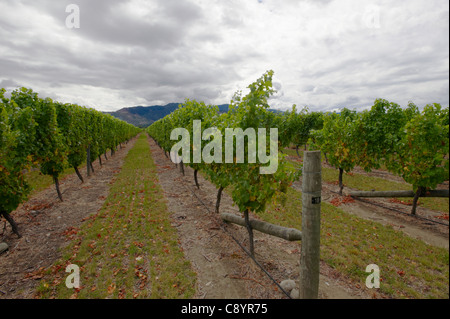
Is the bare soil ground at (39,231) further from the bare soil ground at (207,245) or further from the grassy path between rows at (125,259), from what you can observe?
the grassy path between rows at (125,259)

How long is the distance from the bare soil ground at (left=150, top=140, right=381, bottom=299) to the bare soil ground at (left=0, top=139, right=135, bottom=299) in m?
4.05

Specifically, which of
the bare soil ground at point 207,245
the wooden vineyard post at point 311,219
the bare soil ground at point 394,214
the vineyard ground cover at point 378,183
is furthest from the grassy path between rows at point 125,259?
the vineyard ground cover at point 378,183

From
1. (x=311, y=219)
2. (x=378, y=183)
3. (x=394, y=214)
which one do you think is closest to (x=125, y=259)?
(x=311, y=219)

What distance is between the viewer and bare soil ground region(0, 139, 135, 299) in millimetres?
5430

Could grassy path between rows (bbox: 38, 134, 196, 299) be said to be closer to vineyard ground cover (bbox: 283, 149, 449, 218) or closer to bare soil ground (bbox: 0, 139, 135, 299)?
bare soil ground (bbox: 0, 139, 135, 299)

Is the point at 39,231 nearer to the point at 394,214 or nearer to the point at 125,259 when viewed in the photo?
the point at 125,259

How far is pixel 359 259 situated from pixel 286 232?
10.1 ft

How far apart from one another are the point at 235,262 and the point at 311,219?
309 centimetres

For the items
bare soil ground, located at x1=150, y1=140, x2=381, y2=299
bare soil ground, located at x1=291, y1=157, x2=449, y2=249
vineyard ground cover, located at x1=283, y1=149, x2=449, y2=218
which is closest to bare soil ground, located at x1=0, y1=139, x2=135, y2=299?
bare soil ground, located at x1=150, y1=140, x2=381, y2=299

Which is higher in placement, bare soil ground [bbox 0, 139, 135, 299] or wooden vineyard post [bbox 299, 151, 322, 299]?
wooden vineyard post [bbox 299, 151, 322, 299]

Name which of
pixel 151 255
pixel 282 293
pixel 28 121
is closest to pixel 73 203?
pixel 28 121

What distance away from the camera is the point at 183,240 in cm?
717

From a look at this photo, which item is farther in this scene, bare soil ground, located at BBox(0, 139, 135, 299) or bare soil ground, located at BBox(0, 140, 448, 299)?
bare soil ground, located at BBox(0, 139, 135, 299)
